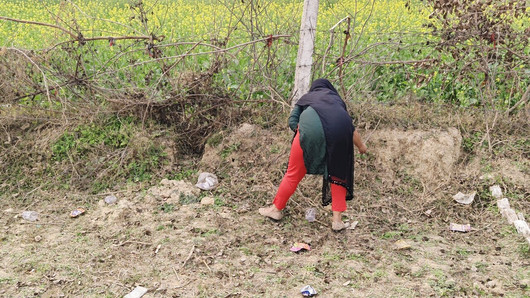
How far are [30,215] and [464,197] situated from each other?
162 inches

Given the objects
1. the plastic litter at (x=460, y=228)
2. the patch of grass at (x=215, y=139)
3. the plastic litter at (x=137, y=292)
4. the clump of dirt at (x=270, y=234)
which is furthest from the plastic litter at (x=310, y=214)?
the plastic litter at (x=137, y=292)

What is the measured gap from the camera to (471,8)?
5137mm

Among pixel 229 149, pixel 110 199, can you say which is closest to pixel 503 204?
pixel 229 149

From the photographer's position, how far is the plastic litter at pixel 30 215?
14.9 feet

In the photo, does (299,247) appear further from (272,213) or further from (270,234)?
(272,213)

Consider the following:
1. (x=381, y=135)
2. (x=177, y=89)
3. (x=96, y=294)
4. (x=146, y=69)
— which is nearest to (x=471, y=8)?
(x=381, y=135)

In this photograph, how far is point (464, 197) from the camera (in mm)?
4723

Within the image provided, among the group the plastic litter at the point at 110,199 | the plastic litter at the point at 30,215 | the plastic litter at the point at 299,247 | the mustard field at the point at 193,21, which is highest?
the mustard field at the point at 193,21

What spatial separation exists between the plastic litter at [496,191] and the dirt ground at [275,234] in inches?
3.0

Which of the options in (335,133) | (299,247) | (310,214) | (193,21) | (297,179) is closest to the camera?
(335,133)

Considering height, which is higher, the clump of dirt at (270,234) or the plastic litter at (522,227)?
the plastic litter at (522,227)

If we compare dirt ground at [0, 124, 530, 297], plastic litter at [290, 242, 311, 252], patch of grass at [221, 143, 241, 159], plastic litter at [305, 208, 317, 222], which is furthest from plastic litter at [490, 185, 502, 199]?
patch of grass at [221, 143, 241, 159]

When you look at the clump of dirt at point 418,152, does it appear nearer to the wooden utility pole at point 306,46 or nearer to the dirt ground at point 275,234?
the dirt ground at point 275,234

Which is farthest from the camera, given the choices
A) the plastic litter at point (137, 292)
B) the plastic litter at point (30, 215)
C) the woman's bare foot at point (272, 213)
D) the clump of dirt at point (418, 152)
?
the clump of dirt at point (418, 152)
